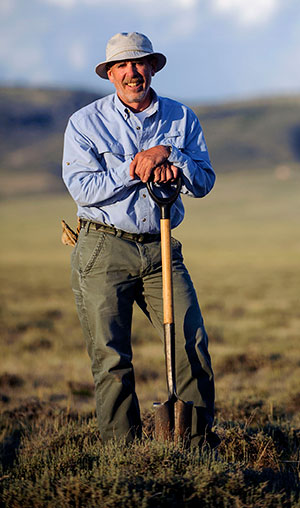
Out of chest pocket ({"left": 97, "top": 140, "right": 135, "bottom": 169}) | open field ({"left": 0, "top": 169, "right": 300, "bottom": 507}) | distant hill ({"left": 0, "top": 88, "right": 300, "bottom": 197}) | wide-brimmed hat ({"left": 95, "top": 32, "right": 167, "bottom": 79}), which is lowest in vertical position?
open field ({"left": 0, "top": 169, "right": 300, "bottom": 507})

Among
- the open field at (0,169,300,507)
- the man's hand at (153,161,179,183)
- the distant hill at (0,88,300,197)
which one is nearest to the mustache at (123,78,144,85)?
the man's hand at (153,161,179,183)

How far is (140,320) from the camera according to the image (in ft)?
62.9

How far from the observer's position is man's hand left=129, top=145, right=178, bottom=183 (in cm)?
479

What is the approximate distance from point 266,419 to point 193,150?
9.13ft

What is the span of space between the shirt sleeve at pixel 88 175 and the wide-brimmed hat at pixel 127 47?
51 cm

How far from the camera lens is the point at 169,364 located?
4.91m

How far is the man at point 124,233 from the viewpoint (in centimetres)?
495

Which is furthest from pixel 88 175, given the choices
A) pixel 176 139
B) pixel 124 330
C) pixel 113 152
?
pixel 124 330

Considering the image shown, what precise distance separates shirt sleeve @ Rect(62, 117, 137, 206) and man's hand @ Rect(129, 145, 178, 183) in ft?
0.23

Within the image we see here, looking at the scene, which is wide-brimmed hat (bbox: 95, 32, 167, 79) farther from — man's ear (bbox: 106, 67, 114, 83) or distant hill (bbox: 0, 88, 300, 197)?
distant hill (bbox: 0, 88, 300, 197)

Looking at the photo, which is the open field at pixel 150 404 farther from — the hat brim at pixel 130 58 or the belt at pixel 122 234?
the hat brim at pixel 130 58

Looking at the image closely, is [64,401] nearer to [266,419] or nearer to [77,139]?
[266,419]

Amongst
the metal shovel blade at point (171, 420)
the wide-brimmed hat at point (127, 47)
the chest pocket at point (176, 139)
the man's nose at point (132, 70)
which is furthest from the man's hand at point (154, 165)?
the metal shovel blade at point (171, 420)

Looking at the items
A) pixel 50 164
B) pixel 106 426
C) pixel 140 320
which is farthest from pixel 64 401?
pixel 50 164
